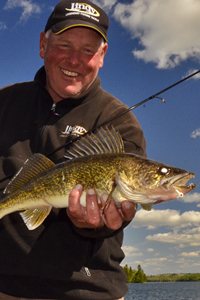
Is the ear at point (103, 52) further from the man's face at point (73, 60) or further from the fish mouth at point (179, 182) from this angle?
the fish mouth at point (179, 182)

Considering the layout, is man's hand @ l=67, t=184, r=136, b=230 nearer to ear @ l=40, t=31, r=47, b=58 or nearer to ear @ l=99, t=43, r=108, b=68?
ear @ l=99, t=43, r=108, b=68

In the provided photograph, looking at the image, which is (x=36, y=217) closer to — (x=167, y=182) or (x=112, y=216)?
(x=112, y=216)

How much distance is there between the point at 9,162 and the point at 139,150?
2.17 meters

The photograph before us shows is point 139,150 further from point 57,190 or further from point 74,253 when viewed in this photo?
point 74,253

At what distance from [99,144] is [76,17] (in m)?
2.84

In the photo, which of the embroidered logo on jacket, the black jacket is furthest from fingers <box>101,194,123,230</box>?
the embroidered logo on jacket

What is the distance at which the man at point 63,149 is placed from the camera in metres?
4.53

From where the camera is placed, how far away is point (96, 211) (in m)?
3.88

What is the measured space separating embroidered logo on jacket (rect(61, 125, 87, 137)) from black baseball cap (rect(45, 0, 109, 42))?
1898 millimetres

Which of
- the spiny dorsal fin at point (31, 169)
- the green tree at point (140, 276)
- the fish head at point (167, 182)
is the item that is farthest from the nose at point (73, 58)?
the green tree at point (140, 276)

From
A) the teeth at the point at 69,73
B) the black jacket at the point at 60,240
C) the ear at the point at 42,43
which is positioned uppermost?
the ear at the point at 42,43

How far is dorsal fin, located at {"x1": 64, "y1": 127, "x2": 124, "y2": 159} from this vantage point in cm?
421

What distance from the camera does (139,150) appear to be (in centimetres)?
489

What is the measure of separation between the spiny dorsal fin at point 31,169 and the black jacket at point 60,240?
0.53 meters
